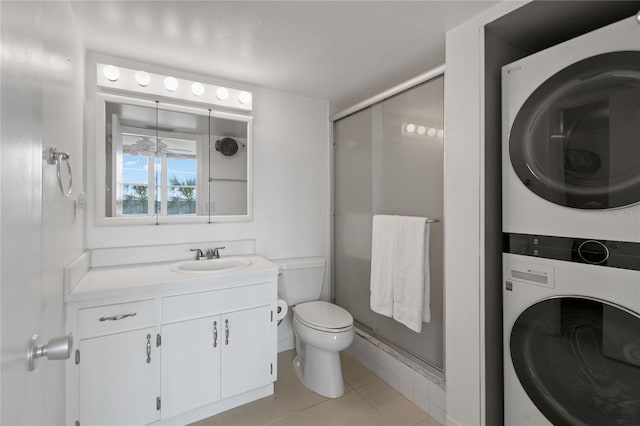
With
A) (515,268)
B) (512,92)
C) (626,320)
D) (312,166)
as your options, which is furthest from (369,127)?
(626,320)

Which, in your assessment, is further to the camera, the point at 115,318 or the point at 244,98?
the point at 244,98

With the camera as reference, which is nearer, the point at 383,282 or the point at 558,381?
the point at 558,381

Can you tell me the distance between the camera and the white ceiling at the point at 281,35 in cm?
144

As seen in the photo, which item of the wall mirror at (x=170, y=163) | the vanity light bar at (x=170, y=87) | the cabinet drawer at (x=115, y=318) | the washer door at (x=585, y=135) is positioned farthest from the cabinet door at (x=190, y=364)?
the washer door at (x=585, y=135)

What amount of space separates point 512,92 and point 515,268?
0.83 metres

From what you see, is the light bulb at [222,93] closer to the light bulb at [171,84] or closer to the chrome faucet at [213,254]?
the light bulb at [171,84]

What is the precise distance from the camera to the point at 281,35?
5.49 ft

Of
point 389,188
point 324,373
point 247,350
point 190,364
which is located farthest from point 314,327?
point 389,188

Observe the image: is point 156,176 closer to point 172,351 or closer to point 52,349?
point 172,351

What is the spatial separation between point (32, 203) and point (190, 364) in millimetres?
1282

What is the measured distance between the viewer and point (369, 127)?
95.5 inches

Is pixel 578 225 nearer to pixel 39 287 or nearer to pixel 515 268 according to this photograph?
pixel 515 268

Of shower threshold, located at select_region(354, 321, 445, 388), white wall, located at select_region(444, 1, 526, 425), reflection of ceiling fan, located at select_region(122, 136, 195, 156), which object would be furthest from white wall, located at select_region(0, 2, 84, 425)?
shower threshold, located at select_region(354, 321, 445, 388)


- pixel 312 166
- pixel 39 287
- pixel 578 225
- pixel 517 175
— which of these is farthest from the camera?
pixel 312 166
